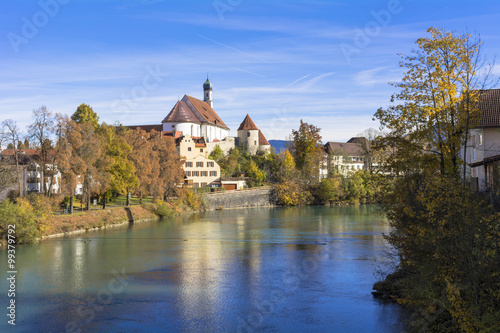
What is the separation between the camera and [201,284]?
21781 mm

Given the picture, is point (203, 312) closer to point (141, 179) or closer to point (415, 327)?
point (415, 327)

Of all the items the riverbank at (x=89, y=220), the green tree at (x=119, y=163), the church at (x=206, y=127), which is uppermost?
the church at (x=206, y=127)

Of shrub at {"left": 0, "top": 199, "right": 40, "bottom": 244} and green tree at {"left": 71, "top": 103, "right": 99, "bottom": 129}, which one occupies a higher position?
green tree at {"left": 71, "top": 103, "right": 99, "bottom": 129}

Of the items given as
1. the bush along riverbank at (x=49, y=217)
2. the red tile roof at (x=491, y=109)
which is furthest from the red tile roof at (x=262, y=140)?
the red tile roof at (x=491, y=109)

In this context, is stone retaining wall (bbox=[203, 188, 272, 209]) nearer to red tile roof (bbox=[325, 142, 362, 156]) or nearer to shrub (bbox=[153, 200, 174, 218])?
shrub (bbox=[153, 200, 174, 218])

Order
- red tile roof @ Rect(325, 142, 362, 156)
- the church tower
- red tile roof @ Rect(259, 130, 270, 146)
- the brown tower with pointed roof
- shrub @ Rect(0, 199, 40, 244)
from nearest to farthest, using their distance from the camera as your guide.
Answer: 1. shrub @ Rect(0, 199, 40, 244)
2. the brown tower with pointed roof
3. red tile roof @ Rect(259, 130, 270, 146)
4. red tile roof @ Rect(325, 142, 362, 156)
5. the church tower

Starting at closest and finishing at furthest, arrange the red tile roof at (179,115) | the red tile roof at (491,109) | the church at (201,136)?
the red tile roof at (491,109) → the church at (201,136) → the red tile roof at (179,115)

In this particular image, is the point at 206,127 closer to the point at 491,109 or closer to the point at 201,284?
the point at 491,109

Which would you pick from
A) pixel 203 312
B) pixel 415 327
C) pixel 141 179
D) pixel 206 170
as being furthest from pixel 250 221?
pixel 415 327

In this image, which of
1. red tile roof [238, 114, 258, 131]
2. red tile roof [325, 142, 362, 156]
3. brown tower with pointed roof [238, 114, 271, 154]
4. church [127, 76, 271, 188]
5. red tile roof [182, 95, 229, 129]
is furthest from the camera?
red tile roof [325, 142, 362, 156]

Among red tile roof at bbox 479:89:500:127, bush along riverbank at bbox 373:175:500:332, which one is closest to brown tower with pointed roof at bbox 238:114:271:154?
red tile roof at bbox 479:89:500:127

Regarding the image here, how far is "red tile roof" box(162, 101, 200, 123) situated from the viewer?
304ft

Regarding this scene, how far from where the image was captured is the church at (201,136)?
257ft

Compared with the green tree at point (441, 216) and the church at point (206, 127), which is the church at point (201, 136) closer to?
the church at point (206, 127)
